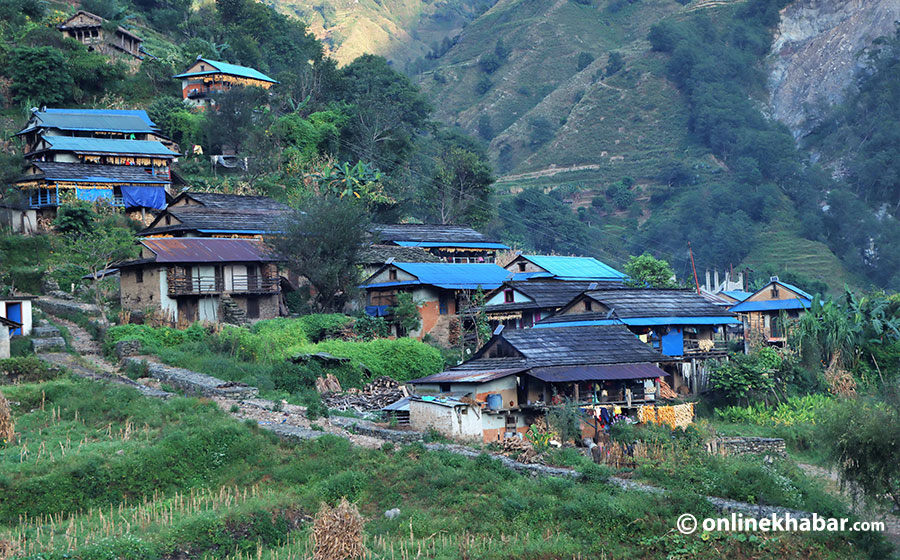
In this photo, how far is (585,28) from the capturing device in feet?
566

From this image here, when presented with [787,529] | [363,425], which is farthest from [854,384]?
[363,425]

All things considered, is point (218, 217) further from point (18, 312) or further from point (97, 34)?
point (97, 34)

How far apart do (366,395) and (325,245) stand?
9.39 m

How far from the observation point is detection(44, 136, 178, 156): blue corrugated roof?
2306 inches

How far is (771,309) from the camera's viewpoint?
49.1 meters

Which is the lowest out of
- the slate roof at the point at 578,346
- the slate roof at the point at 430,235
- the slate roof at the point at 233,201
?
the slate roof at the point at 578,346

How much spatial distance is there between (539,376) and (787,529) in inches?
402

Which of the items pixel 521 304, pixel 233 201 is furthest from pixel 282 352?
pixel 233 201

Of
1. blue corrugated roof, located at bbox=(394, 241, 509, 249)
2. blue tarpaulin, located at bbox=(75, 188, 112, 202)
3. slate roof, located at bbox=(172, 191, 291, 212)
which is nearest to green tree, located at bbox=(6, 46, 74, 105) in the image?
blue tarpaulin, located at bbox=(75, 188, 112, 202)

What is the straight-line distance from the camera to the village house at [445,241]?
189ft

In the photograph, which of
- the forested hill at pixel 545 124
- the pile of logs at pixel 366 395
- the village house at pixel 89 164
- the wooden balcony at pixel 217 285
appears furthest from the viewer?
the forested hill at pixel 545 124

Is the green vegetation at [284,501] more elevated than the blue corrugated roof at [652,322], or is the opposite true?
the blue corrugated roof at [652,322]

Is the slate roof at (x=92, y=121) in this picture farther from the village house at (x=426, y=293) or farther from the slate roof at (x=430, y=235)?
the village house at (x=426, y=293)

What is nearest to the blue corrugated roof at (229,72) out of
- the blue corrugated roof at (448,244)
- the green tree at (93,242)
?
the green tree at (93,242)
